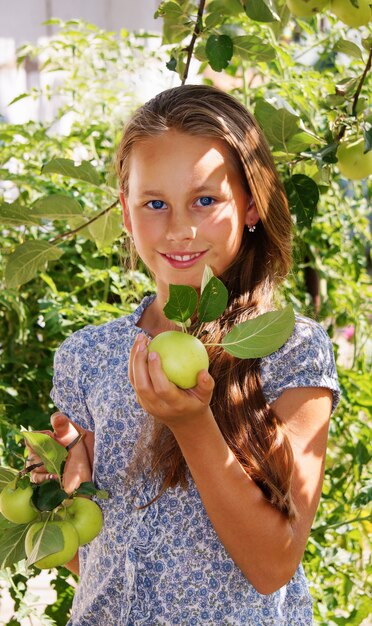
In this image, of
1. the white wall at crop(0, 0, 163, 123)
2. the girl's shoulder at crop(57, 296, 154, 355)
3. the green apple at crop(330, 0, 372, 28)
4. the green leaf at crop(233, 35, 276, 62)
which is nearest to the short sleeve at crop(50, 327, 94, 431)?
the girl's shoulder at crop(57, 296, 154, 355)

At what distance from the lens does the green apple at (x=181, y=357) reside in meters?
1.09

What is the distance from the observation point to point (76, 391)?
1.64 metres

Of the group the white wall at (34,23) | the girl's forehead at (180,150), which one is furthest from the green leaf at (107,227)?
the white wall at (34,23)

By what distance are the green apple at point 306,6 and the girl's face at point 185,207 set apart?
26 cm

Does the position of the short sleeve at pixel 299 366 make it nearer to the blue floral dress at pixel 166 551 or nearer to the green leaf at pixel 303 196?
the blue floral dress at pixel 166 551

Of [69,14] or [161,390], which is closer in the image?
[161,390]

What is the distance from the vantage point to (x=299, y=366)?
145cm

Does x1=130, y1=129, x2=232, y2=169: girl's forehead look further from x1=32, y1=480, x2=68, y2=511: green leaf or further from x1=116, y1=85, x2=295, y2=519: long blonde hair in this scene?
x1=32, y1=480, x2=68, y2=511: green leaf

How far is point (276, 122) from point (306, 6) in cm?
18


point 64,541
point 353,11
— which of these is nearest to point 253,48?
point 353,11

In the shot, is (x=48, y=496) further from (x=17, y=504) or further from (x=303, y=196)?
(x=303, y=196)

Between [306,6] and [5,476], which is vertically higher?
[306,6]

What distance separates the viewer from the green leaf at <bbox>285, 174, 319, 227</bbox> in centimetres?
162

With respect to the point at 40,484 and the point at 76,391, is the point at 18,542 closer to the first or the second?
the point at 40,484
